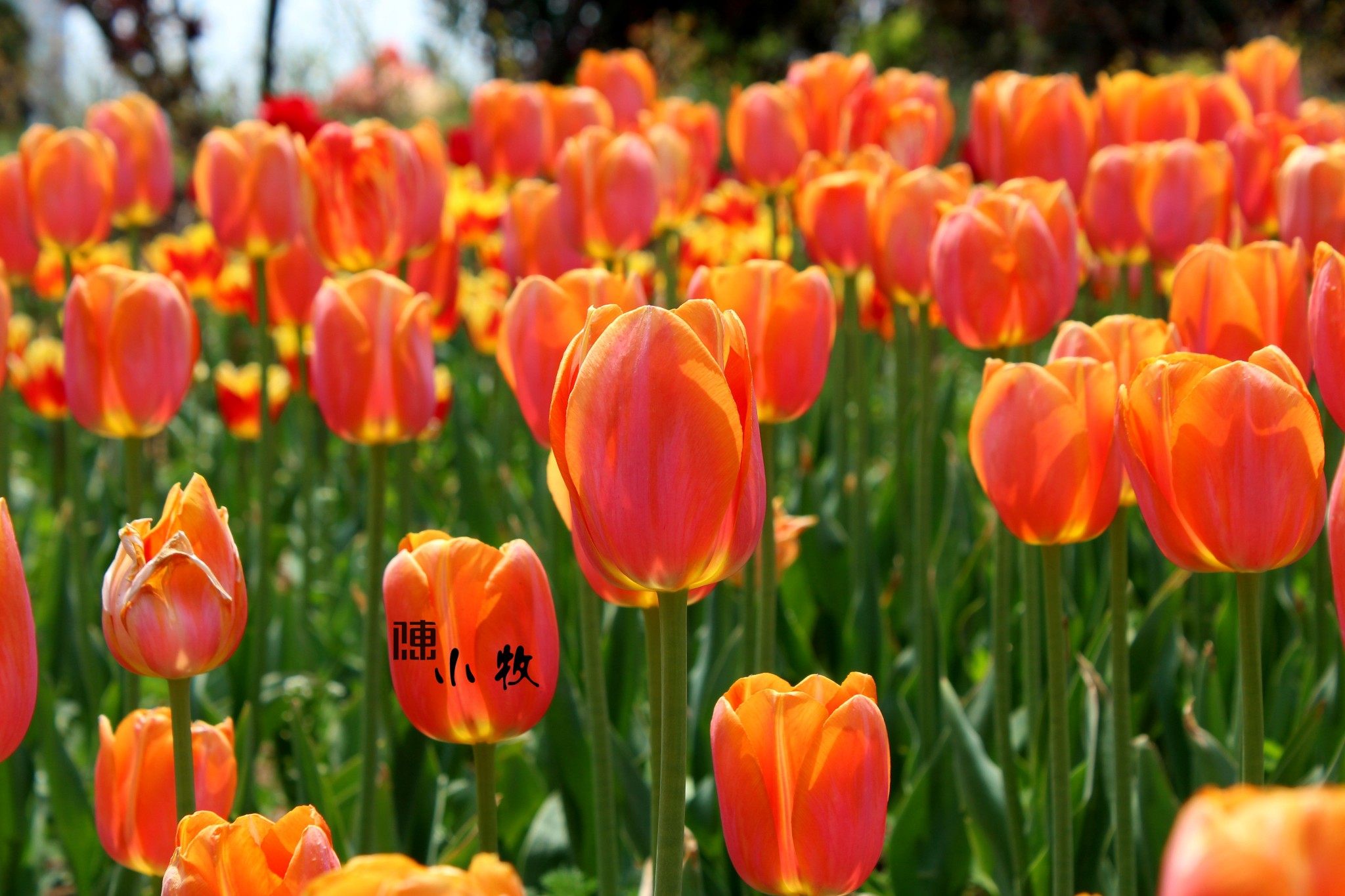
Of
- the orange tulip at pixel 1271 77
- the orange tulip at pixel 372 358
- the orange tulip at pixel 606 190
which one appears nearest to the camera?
the orange tulip at pixel 372 358

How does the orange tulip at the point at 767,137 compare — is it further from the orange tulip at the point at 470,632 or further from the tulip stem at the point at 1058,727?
the orange tulip at the point at 470,632

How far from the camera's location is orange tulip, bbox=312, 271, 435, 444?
1.55 metres

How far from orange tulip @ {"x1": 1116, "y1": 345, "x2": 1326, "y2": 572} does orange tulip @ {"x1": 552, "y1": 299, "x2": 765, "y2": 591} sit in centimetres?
30

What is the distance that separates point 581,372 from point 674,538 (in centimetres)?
12

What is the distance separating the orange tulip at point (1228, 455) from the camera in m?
0.88

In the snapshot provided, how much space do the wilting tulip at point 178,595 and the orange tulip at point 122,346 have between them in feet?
2.11

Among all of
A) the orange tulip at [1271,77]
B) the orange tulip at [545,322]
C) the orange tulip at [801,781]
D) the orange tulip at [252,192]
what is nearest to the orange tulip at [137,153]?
the orange tulip at [252,192]

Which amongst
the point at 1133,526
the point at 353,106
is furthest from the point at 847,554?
the point at 353,106

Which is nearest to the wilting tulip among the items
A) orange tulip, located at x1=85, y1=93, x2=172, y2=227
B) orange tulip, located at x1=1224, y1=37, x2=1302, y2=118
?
orange tulip, located at x1=85, y1=93, x2=172, y2=227

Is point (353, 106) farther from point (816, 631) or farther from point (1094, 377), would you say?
point (1094, 377)

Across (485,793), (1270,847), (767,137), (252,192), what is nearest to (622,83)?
(767,137)

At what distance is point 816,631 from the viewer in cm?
248

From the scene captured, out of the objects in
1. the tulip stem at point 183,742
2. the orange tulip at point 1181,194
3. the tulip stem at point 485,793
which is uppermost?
the orange tulip at point 1181,194

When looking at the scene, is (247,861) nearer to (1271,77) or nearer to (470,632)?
(470,632)
